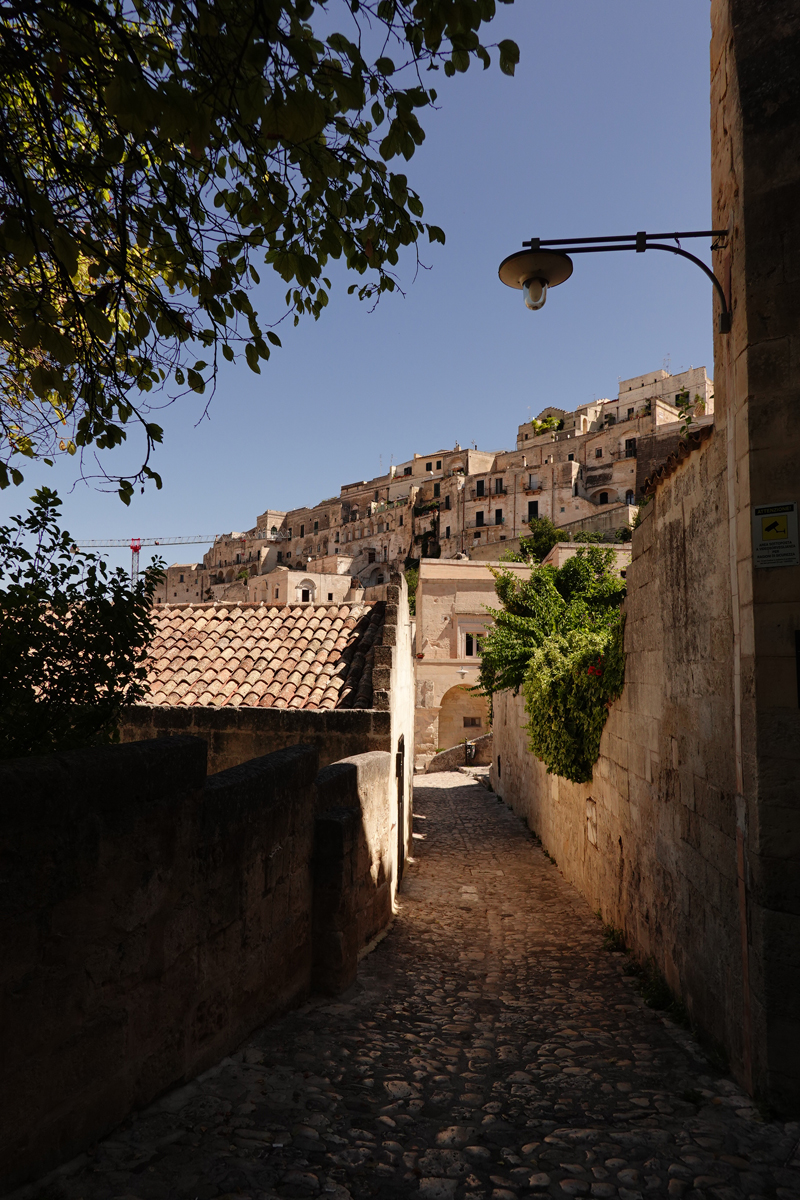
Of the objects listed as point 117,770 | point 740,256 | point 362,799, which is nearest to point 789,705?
point 740,256

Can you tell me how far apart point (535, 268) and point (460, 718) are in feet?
93.5

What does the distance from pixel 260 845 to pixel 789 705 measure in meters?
3.12

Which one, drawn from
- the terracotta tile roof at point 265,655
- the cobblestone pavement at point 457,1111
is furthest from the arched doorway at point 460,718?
the cobblestone pavement at point 457,1111

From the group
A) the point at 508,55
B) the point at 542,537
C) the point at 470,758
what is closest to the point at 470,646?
the point at 470,758

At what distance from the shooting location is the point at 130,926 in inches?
121

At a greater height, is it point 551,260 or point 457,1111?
point 551,260

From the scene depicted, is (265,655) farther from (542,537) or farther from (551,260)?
(542,537)

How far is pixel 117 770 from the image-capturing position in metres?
2.99

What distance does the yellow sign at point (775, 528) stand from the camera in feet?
12.6

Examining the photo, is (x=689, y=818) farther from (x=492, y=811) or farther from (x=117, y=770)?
(x=492, y=811)

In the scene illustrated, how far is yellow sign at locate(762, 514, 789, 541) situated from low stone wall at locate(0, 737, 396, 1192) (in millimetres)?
3236

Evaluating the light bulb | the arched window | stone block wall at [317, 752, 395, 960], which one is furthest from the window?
the arched window

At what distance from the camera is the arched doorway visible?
32.3 m

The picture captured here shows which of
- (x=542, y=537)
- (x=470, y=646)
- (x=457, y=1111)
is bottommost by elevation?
(x=457, y=1111)
